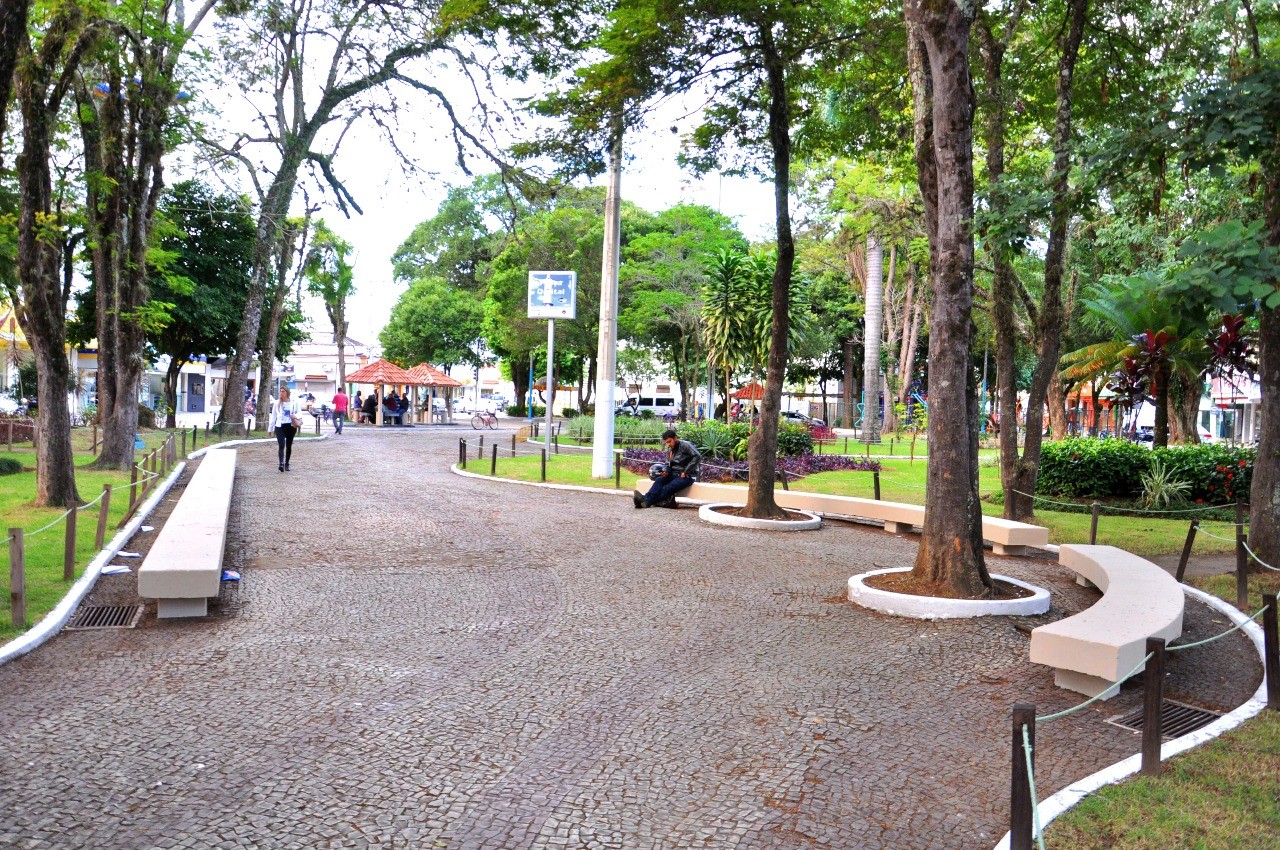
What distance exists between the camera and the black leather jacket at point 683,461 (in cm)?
1566

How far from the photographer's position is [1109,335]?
34.8 m

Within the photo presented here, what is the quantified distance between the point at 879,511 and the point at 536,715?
9.16 meters

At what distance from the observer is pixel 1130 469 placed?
17188mm

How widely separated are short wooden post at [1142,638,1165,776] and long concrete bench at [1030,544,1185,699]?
0.25 meters

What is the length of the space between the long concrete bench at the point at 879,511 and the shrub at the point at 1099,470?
4320mm

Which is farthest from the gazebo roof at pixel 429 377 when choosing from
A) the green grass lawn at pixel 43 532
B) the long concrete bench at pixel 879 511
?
the long concrete bench at pixel 879 511

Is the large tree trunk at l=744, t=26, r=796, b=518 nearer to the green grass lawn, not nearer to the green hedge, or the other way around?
the green hedge

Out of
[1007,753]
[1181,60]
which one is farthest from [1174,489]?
[1007,753]

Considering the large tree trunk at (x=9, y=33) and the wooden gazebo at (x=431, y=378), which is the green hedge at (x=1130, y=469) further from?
the wooden gazebo at (x=431, y=378)

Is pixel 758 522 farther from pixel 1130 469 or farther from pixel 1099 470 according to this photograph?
pixel 1130 469

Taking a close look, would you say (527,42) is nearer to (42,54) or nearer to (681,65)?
(681,65)

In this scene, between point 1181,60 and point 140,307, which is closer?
point 1181,60

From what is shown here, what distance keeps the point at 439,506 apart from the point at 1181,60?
11936mm

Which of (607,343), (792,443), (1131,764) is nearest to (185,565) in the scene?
(1131,764)
